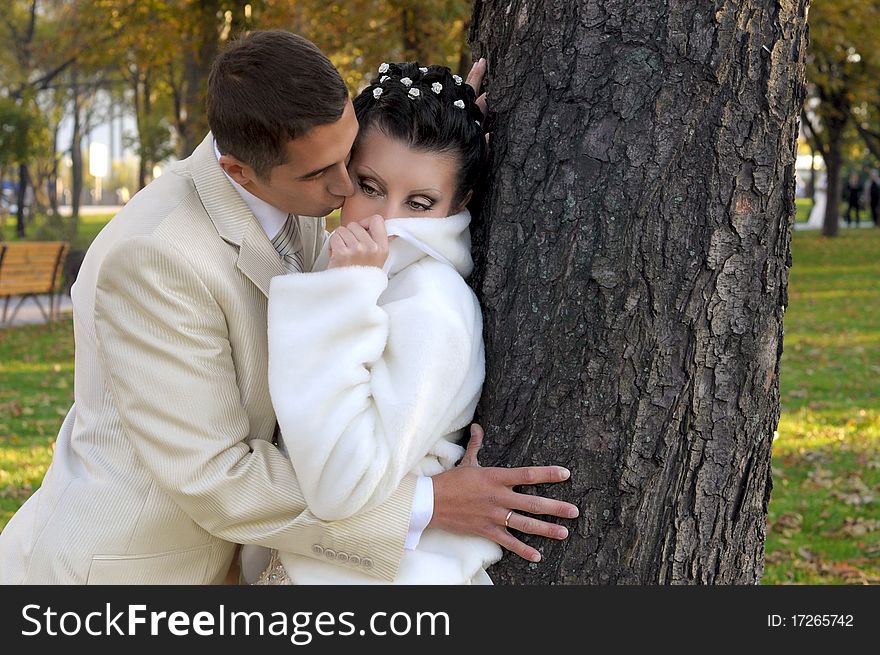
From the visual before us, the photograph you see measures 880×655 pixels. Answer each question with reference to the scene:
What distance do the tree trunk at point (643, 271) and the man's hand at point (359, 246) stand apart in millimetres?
354

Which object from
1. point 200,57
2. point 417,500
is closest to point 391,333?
point 417,500

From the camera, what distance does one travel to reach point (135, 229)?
90.5 inches

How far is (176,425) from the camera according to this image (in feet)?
7.46

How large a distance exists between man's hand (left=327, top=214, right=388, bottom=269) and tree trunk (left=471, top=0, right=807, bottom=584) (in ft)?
1.16

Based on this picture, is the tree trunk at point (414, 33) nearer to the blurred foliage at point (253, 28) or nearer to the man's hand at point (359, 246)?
the blurred foliage at point (253, 28)

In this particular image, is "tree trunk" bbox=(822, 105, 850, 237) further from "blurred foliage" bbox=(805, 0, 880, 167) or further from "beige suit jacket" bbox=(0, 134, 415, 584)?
"beige suit jacket" bbox=(0, 134, 415, 584)

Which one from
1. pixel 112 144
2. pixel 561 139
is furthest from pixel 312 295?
pixel 112 144

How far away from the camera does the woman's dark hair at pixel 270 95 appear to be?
230 centimetres

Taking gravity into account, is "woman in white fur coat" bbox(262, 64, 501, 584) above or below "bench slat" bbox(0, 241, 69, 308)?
above

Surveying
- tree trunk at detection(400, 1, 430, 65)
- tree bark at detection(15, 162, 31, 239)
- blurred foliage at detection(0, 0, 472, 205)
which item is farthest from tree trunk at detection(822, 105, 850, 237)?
tree bark at detection(15, 162, 31, 239)

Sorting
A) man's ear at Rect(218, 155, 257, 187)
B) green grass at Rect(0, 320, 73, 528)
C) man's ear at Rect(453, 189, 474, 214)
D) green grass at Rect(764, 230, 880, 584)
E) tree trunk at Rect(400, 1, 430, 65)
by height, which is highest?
tree trunk at Rect(400, 1, 430, 65)

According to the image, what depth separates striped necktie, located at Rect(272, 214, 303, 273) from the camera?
8.58 ft

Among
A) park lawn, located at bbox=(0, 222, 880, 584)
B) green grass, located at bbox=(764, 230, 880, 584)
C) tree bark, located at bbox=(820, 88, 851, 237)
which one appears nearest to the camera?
green grass, located at bbox=(764, 230, 880, 584)

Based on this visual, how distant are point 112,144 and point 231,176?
8010 centimetres
